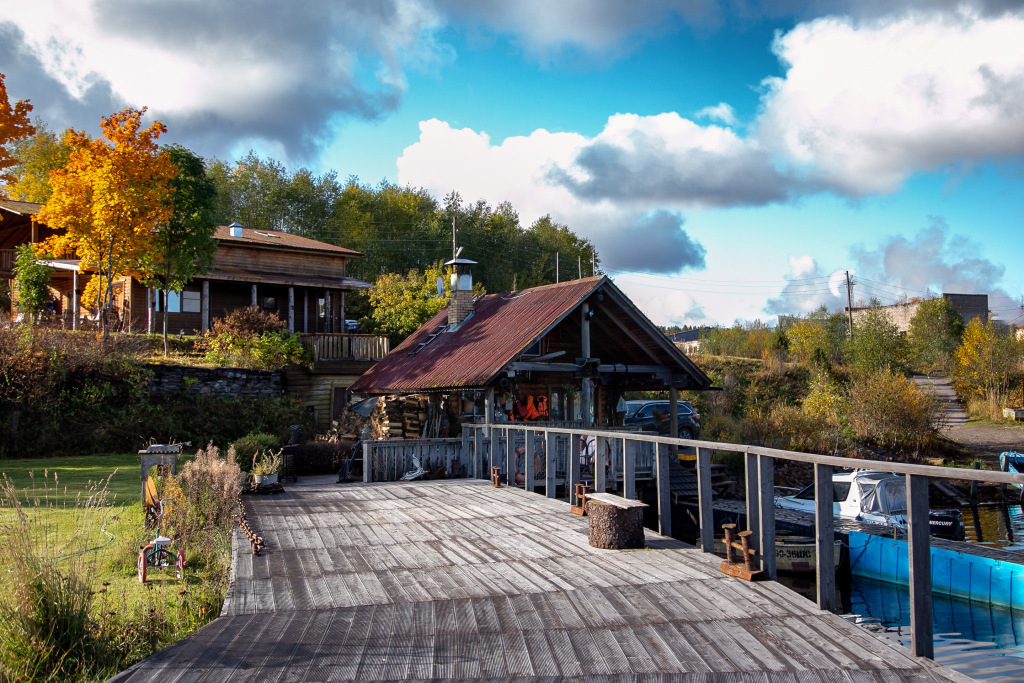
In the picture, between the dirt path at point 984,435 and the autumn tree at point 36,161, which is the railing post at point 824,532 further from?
the autumn tree at point 36,161

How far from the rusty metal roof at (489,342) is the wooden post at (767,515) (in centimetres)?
917

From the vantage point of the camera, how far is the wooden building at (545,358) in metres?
17.0

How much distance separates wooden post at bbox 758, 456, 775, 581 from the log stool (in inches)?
57.3

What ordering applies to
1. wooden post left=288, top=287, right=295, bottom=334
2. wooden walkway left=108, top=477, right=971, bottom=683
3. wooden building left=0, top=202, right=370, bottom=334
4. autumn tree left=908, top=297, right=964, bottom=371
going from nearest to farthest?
1. wooden walkway left=108, top=477, right=971, bottom=683
2. wooden building left=0, top=202, right=370, bottom=334
3. wooden post left=288, top=287, right=295, bottom=334
4. autumn tree left=908, top=297, right=964, bottom=371

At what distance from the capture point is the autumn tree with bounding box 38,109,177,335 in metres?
24.3

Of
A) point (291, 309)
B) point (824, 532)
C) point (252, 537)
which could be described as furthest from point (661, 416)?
point (824, 532)

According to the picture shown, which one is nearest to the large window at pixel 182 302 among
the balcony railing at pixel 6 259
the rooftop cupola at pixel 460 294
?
the balcony railing at pixel 6 259

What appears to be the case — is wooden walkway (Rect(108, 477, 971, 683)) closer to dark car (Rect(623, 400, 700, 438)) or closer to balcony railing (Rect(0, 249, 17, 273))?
dark car (Rect(623, 400, 700, 438))

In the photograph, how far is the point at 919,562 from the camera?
4.91m

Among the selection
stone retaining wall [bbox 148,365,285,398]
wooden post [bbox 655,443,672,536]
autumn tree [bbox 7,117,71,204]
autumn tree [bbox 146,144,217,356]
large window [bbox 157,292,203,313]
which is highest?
autumn tree [bbox 7,117,71,204]

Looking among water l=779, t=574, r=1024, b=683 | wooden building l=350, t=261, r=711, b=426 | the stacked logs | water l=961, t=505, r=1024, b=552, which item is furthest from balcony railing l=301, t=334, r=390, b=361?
the stacked logs

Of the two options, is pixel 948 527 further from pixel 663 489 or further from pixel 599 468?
pixel 663 489

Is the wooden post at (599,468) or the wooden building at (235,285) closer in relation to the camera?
the wooden post at (599,468)

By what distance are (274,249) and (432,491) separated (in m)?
25.3
